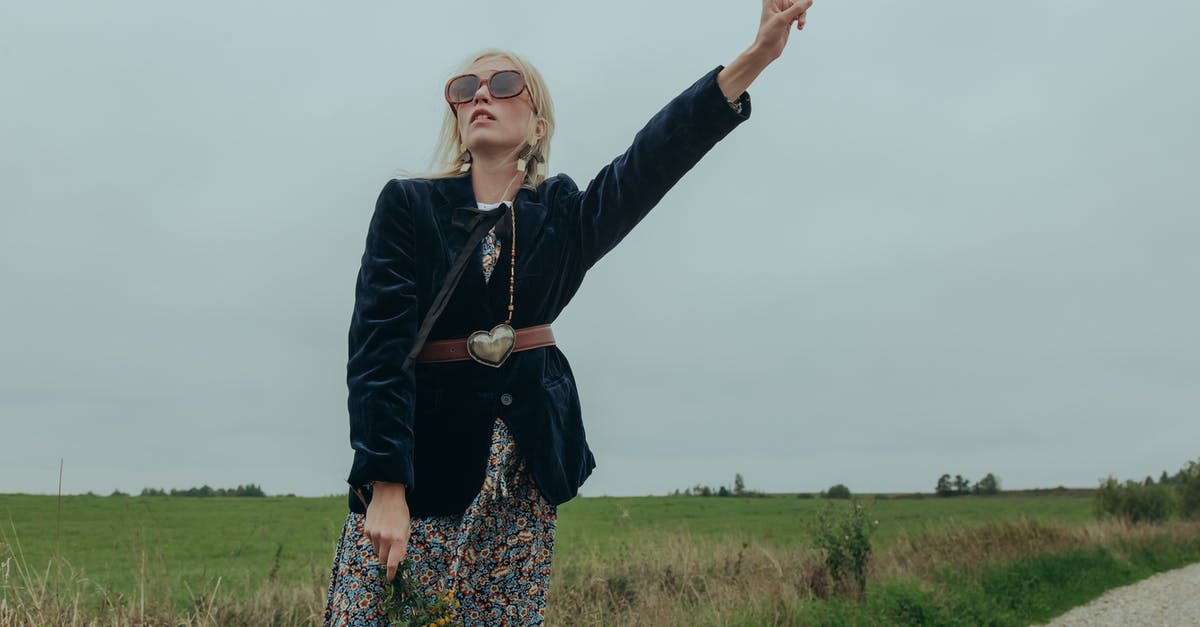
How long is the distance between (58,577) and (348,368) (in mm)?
4437

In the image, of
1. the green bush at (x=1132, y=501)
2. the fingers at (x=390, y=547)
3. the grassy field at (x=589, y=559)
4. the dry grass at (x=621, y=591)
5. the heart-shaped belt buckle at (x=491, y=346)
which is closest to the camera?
the fingers at (x=390, y=547)

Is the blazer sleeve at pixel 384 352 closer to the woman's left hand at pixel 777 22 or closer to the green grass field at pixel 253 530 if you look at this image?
the woman's left hand at pixel 777 22

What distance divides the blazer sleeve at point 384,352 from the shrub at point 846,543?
909 cm

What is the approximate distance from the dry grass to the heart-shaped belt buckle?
4.02 metres

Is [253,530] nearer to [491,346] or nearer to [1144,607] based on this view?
[491,346]

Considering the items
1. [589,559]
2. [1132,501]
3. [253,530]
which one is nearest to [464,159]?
[253,530]

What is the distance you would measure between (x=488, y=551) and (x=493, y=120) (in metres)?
1.29

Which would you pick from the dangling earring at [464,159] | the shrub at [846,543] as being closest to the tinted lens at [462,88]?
the dangling earring at [464,159]

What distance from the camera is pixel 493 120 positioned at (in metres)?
2.93

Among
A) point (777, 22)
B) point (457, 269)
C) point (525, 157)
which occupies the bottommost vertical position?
point (457, 269)

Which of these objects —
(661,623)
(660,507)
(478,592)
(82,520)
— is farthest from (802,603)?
(660,507)

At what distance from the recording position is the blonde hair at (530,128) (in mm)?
3041

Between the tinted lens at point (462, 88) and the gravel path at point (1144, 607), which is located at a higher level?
the tinted lens at point (462, 88)

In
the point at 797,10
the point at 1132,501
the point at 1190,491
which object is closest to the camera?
the point at 797,10
